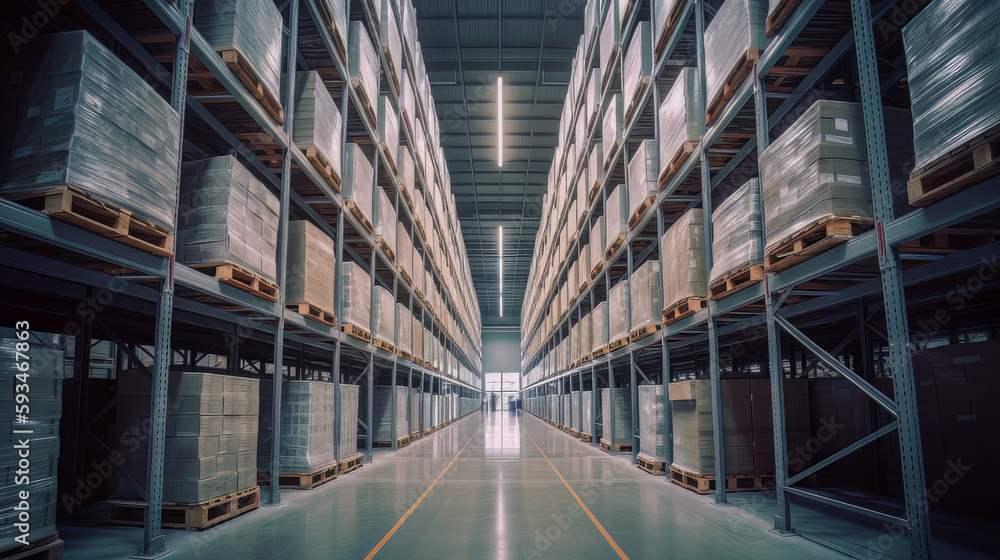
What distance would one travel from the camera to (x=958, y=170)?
10.4 ft

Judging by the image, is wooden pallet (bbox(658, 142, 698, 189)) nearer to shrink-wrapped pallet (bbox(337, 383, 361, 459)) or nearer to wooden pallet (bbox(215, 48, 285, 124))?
wooden pallet (bbox(215, 48, 285, 124))

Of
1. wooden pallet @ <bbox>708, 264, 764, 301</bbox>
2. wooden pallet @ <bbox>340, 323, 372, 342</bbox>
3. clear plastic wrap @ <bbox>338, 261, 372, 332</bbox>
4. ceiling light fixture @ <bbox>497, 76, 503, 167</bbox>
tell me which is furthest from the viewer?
ceiling light fixture @ <bbox>497, 76, 503, 167</bbox>

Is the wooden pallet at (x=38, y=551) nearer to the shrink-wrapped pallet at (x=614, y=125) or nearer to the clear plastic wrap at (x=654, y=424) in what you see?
the clear plastic wrap at (x=654, y=424)

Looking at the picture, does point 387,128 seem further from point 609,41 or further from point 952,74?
point 952,74

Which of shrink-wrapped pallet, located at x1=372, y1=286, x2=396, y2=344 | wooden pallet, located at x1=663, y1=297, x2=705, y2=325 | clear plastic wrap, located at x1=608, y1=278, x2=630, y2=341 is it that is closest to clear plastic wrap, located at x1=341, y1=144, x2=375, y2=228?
shrink-wrapped pallet, located at x1=372, y1=286, x2=396, y2=344

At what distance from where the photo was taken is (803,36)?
493 centimetres

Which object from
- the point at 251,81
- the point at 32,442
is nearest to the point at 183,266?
the point at 32,442

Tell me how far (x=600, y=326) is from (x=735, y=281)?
6.64 m

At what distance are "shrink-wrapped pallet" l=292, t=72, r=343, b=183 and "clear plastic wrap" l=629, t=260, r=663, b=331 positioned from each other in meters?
4.75

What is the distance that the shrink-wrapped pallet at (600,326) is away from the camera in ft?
39.4

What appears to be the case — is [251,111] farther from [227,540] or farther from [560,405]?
[560,405]

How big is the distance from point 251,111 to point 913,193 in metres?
5.52

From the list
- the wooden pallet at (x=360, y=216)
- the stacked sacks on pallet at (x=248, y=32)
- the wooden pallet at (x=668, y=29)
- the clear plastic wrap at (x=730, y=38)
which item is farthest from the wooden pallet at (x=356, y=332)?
the wooden pallet at (x=668, y=29)

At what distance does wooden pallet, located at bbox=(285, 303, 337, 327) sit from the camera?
22.8 ft
